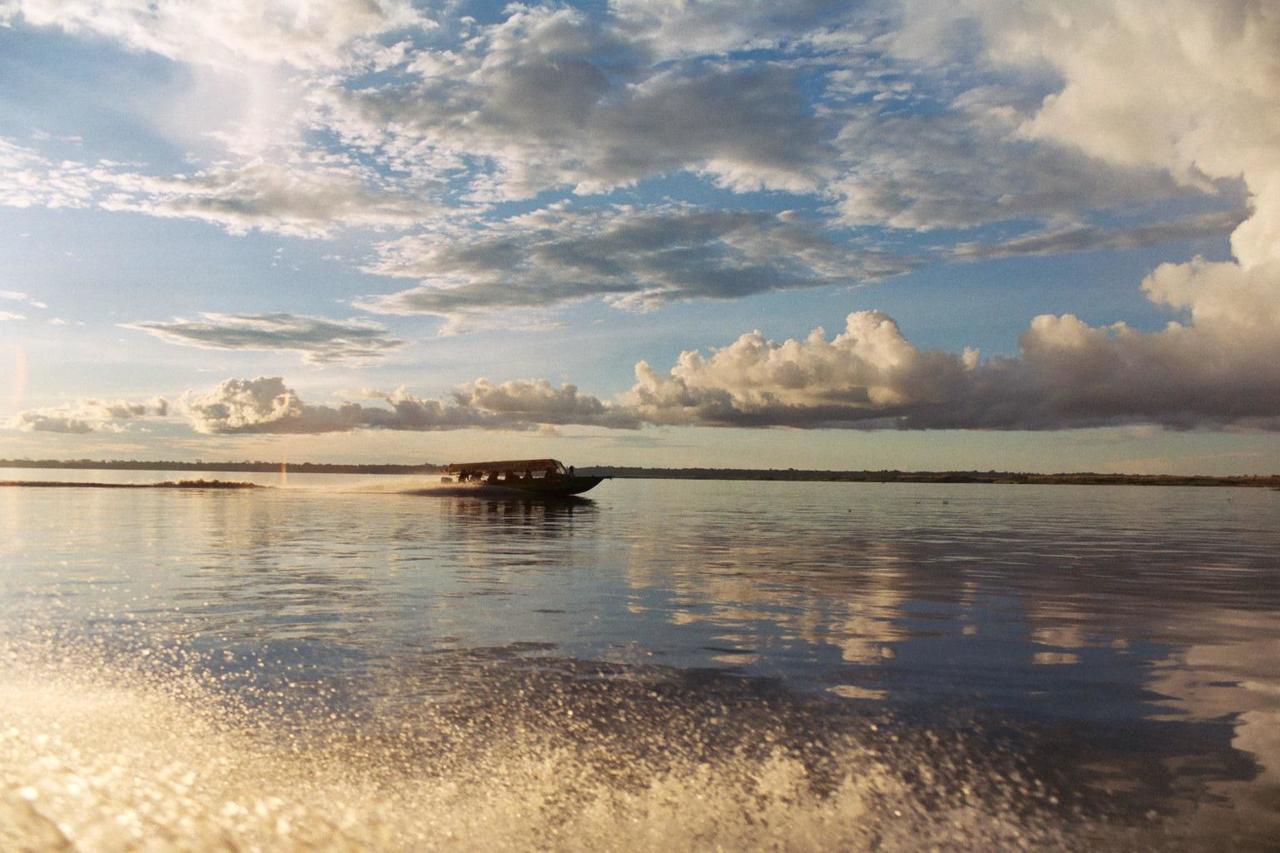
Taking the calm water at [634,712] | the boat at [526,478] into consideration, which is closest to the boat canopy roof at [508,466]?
the boat at [526,478]

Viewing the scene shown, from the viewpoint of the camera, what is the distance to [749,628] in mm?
17297

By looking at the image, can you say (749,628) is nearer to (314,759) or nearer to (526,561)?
(314,759)

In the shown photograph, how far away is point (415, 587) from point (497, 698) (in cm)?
1283

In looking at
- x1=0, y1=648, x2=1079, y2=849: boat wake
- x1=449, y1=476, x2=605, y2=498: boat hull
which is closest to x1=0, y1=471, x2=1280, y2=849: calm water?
x1=0, y1=648, x2=1079, y2=849: boat wake

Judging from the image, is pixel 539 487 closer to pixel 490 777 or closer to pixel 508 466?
pixel 508 466

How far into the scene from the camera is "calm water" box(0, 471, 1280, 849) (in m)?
7.55

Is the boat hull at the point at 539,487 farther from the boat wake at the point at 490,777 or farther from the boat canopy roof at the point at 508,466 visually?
the boat wake at the point at 490,777

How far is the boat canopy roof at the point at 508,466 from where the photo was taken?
96.8m

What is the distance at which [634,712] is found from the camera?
35.9 feet

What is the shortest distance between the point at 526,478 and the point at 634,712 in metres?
90.6

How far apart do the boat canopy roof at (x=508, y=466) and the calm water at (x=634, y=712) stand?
232ft

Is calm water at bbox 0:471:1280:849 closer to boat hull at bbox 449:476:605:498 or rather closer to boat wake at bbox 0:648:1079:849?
boat wake at bbox 0:648:1079:849

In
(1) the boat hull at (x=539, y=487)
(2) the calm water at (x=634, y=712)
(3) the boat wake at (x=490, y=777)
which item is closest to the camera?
(3) the boat wake at (x=490, y=777)

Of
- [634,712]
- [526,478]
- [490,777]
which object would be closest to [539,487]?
[526,478]
